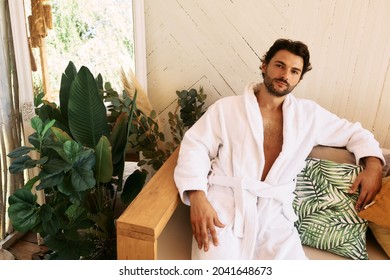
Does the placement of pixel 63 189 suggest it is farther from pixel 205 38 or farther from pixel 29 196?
pixel 205 38

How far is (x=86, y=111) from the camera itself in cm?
145

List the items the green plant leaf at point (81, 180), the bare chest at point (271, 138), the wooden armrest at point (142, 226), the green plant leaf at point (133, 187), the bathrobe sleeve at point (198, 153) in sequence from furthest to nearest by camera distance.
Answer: the green plant leaf at point (133, 187) < the bare chest at point (271, 138) < the bathrobe sleeve at point (198, 153) < the green plant leaf at point (81, 180) < the wooden armrest at point (142, 226)

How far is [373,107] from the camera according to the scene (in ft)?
5.72

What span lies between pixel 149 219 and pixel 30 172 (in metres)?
1.15

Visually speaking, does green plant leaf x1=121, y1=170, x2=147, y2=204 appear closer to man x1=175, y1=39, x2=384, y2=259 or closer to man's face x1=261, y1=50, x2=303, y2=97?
man x1=175, y1=39, x2=384, y2=259

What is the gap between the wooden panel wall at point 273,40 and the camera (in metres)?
1.65

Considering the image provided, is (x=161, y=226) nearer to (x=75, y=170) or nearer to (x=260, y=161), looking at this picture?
(x=75, y=170)

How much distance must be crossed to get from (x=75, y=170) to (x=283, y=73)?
3.11ft

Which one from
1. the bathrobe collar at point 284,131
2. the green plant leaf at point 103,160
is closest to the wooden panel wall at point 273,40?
the bathrobe collar at point 284,131

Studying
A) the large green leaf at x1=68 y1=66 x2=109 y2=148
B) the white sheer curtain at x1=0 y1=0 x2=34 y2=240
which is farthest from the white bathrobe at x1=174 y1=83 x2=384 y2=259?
the white sheer curtain at x1=0 y1=0 x2=34 y2=240

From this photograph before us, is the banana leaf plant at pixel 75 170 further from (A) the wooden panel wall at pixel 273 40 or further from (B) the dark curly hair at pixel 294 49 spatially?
(B) the dark curly hair at pixel 294 49

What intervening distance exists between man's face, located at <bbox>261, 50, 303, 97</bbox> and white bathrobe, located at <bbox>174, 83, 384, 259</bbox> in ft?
0.32

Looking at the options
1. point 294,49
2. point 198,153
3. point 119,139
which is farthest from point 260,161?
point 119,139
